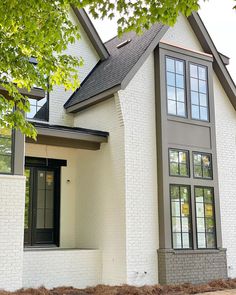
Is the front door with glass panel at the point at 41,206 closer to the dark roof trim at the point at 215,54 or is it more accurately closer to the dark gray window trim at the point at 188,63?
the dark gray window trim at the point at 188,63

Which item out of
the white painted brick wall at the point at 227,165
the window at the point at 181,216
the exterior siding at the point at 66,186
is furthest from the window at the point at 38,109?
the white painted brick wall at the point at 227,165

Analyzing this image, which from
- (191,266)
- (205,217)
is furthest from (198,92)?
(191,266)

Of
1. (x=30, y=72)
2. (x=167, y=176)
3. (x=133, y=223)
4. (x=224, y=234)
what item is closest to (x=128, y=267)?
(x=133, y=223)

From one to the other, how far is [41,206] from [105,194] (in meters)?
2.15

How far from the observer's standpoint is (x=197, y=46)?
14.7 metres

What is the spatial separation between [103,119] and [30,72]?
453 cm

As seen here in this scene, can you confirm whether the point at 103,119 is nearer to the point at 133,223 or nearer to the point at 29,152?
the point at 29,152

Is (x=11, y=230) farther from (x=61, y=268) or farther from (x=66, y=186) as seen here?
(x=66, y=186)

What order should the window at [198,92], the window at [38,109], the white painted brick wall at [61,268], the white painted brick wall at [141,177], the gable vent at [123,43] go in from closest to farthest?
the white painted brick wall at [61,268]
the white painted brick wall at [141,177]
the window at [198,92]
the window at [38,109]
the gable vent at [123,43]

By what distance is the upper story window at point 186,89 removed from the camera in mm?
13496

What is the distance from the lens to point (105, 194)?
13.0m

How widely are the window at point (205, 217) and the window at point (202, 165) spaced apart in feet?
1.37

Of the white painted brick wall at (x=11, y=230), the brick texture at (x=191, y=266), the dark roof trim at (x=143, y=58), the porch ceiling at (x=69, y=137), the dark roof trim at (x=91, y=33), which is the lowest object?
the brick texture at (x=191, y=266)

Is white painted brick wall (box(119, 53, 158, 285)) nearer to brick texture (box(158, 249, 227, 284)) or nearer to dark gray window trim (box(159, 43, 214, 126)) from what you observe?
brick texture (box(158, 249, 227, 284))
